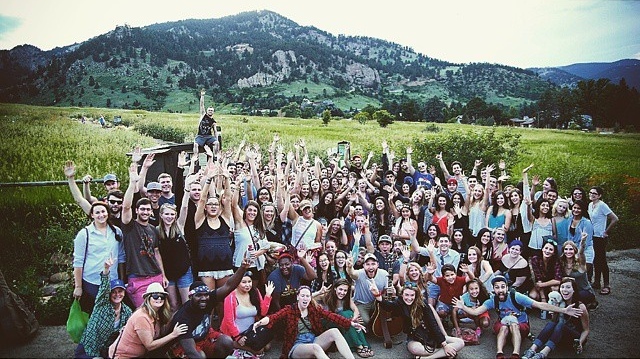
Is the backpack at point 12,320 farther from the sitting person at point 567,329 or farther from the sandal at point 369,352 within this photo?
the sitting person at point 567,329

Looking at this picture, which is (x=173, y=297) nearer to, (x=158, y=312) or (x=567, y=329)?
(x=158, y=312)

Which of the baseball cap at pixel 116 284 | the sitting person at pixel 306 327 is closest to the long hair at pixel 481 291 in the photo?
the sitting person at pixel 306 327

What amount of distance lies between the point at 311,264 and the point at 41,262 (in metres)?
5.64

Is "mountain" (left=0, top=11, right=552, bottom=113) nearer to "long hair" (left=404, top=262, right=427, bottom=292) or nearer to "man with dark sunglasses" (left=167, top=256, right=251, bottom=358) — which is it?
"man with dark sunglasses" (left=167, top=256, right=251, bottom=358)

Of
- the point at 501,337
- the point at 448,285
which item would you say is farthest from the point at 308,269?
the point at 501,337

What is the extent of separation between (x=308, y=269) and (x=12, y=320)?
4.29m

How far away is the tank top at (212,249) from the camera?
576cm

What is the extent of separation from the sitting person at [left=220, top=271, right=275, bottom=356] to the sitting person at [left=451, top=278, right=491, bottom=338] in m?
2.86

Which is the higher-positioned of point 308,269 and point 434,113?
point 434,113

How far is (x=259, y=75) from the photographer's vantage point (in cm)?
13938

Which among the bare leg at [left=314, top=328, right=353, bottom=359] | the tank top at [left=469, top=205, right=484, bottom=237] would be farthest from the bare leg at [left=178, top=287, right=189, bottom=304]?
the tank top at [left=469, top=205, right=484, bottom=237]

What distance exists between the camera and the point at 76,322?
200 inches

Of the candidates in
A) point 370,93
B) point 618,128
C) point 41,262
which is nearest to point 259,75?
point 370,93

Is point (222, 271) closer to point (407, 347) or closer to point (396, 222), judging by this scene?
point (407, 347)
